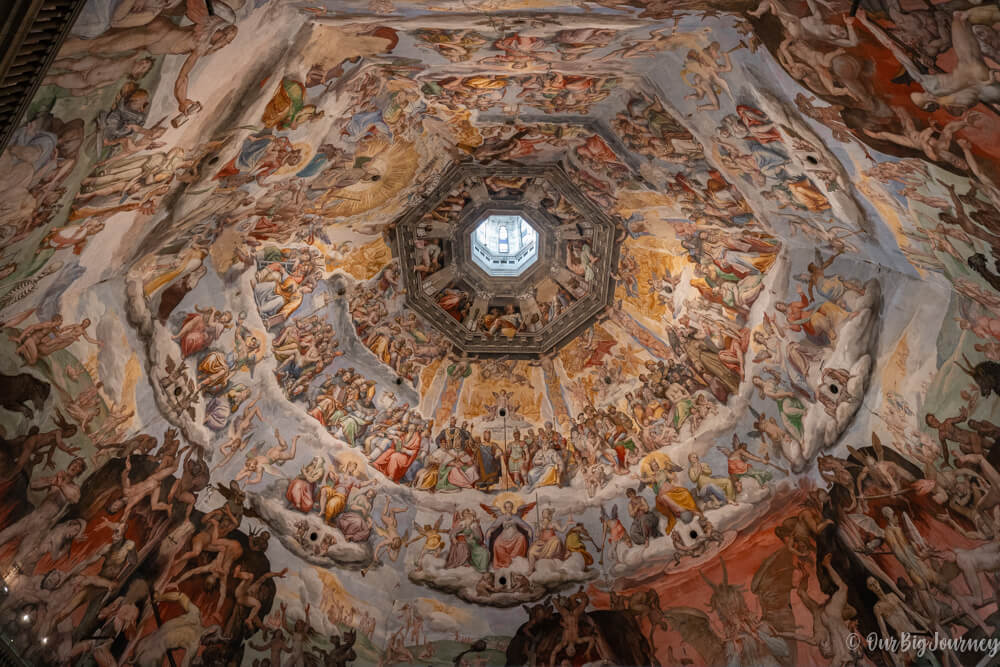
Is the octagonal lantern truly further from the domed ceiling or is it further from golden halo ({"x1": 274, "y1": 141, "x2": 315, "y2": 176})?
golden halo ({"x1": 274, "y1": 141, "x2": 315, "y2": 176})

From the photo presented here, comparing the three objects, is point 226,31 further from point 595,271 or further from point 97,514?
point 595,271

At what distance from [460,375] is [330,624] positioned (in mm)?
5230

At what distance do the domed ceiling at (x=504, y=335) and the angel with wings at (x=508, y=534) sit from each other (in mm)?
83

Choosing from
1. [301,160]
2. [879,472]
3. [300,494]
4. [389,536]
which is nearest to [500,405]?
[389,536]

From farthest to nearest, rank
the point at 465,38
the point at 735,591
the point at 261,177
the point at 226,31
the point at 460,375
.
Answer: the point at 460,375
the point at 735,591
the point at 261,177
the point at 465,38
the point at 226,31

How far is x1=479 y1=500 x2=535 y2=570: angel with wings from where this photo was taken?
14461 mm

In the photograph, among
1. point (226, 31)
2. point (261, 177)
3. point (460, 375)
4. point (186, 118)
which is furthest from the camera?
point (460, 375)

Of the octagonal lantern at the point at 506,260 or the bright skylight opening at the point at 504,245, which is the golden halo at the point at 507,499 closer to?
the octagonal lantern at the point at 506,260

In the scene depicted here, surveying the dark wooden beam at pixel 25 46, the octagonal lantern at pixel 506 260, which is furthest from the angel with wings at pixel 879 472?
the dark wooden beam at pixel 25 46

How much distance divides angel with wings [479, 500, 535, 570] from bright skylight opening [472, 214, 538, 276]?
4.67 metres

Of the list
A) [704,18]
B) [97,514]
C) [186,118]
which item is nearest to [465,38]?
[704,18]

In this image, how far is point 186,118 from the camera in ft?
27.8

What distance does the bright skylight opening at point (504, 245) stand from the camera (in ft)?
49.5

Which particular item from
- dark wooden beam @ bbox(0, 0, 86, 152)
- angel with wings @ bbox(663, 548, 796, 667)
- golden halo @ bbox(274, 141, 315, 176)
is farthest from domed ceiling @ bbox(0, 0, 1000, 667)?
dark wooden beam @ bbox(0, 0, 86, 152)
